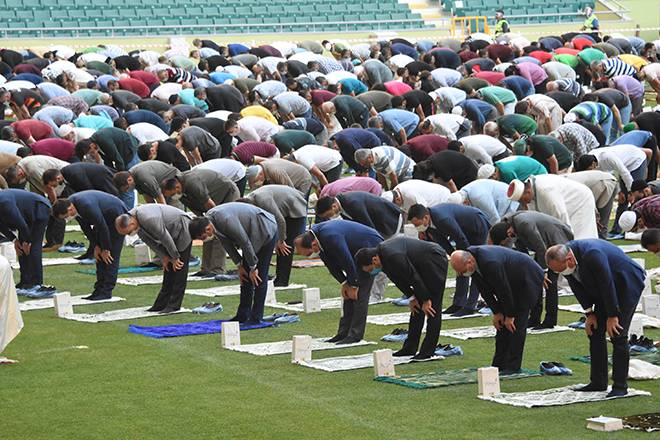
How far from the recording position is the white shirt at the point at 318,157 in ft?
59.7

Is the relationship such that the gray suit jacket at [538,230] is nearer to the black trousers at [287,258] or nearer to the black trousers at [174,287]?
the black trousers at [174,287]

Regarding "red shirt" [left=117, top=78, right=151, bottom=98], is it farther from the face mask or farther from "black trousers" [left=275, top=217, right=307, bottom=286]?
the face mask

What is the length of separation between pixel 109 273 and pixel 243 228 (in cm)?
221

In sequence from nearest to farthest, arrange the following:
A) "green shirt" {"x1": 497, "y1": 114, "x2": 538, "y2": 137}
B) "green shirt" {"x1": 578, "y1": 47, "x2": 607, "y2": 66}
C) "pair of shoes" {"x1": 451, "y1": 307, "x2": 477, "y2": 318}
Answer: "pair of shoes" {"x1": 451, "y1": 307, "x2": 477, "y2": 318} → "green shirt" {"x1": 497, "y1": 114, "x2": 538, "y2": 137} → "green shirt" {"x1": 578, "y1": 47, "x2": 607, "y2": 66}

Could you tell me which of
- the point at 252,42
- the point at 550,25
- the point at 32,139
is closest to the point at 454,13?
the point at 550,25

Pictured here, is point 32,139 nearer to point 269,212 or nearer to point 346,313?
point 269,212

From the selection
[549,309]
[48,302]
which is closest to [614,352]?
[549,309]

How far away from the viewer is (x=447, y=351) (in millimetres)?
12117

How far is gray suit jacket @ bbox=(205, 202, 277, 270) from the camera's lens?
1365cm

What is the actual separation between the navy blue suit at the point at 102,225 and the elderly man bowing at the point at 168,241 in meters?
0.85

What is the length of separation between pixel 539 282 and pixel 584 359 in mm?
917

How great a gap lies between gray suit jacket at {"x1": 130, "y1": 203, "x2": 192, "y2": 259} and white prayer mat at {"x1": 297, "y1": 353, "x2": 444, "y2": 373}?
9.04 feet

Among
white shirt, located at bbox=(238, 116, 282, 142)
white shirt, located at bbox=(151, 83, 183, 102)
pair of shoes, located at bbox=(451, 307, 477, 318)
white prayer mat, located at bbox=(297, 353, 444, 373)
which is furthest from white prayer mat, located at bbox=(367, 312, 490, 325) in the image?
white shirt, located at bbox=(151, 83, 183, 102)

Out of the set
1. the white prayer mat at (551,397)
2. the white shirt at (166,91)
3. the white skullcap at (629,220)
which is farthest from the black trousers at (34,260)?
the white shirt at (166,91)
